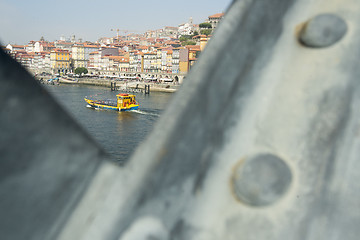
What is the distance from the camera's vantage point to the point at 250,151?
2.06ft

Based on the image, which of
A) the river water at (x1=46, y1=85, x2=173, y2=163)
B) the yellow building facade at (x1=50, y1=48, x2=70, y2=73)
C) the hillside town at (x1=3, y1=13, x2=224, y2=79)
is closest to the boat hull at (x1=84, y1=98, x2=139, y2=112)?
the river water at (x1=46, y1=85, x2=173, y2=163)

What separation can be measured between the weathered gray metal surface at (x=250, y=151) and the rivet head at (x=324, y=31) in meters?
0.01

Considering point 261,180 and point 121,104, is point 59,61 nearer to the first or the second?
point 121,104

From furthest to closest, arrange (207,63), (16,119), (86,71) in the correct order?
(86,71) → (207,63) → (16,119)

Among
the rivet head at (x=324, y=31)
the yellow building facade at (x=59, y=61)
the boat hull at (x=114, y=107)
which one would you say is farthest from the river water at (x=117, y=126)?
the yellow building facade at (x=59, y=61)

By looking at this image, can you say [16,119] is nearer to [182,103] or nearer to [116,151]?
[182,103]

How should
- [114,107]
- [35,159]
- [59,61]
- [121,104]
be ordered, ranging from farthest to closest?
[59,61] → [114,107] → [121,104] → [35,159]

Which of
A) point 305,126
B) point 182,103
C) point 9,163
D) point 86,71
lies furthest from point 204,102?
point 86,71

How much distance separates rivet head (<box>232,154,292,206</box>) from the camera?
23.0 inches

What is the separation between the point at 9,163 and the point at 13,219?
8cm

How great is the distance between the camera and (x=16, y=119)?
1.60 ft

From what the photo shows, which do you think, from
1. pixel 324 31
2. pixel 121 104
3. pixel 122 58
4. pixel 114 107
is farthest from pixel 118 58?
pixel 324 31

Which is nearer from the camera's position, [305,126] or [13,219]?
[13,219]

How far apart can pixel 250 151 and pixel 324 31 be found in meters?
0.27
